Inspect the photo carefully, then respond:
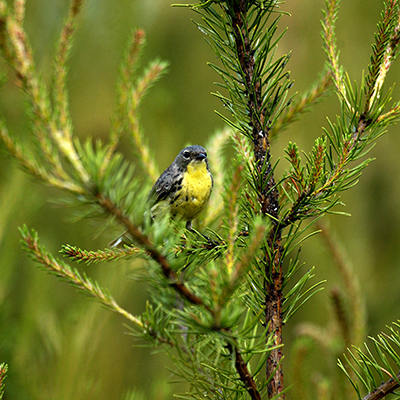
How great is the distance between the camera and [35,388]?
1.39 meters

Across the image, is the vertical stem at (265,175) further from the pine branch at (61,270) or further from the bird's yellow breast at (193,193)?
the bird's yellow breast at (193,193)

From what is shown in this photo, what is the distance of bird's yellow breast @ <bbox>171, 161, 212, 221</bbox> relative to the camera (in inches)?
66.8

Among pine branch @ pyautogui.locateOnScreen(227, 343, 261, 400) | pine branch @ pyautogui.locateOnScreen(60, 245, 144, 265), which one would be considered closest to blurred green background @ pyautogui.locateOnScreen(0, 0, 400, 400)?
pine branch @ pyautogui.locateOnScreen(60, 245, 144, 265)

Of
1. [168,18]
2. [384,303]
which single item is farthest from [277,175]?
[168,18]

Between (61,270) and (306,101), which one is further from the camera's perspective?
(306,101)

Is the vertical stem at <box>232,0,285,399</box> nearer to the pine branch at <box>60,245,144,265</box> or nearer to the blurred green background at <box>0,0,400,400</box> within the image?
the pine branch at <box>60,245,144,265</box>

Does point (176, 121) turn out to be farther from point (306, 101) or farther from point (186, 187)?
point (306, 101)

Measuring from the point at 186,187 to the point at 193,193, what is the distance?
6cm

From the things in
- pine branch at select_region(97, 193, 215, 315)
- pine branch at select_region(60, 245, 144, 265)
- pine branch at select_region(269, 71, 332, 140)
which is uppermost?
pine branch at select_region(269, 71, 332, 140)

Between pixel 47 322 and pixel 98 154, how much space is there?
5.02ft

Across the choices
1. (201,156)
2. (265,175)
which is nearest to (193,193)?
(201,156)

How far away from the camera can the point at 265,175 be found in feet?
2.21

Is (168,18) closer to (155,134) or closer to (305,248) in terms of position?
(155,134)

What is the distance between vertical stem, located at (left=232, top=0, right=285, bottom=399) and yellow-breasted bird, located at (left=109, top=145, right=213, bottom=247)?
0.98 meters
